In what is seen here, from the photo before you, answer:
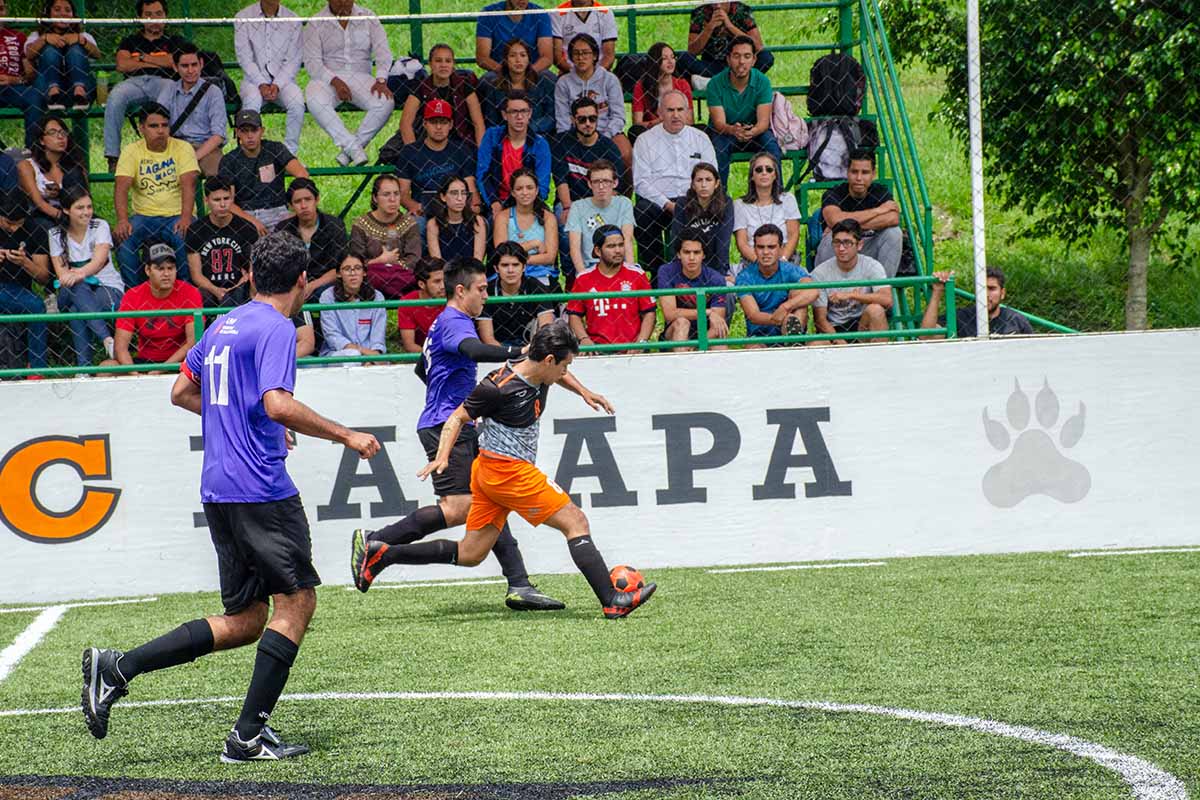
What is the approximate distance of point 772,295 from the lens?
11.5 m

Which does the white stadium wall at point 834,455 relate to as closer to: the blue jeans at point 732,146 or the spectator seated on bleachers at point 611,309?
the spectator seated on bleachers at point 611,309

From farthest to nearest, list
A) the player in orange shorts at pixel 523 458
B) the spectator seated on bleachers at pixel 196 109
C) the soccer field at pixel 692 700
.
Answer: the spectator seated on bleachers at pixel 196 109
the player in orange shorts at pixel 523 458
the soccer field at pixel 692 700

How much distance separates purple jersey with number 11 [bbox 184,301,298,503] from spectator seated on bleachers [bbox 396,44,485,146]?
7.87m

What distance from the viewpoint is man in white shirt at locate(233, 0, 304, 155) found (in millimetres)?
13102

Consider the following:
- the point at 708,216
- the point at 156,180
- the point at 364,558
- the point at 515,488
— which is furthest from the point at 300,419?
the point at 156,180

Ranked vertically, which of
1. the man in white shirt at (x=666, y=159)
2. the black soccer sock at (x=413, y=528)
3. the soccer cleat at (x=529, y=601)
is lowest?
the soccer cleat at (x=529, y=601)

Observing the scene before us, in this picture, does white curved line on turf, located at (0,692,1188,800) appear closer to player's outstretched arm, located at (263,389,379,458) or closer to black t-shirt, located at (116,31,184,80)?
player's outstretched arm, located at (263,389,379,458)

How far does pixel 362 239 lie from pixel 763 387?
365cm

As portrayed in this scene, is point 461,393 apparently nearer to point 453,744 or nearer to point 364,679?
point 364,679

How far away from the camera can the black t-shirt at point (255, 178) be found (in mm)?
12477

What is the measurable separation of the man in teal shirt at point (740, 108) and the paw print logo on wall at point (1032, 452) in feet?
12.0

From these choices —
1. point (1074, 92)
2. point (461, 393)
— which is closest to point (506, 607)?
point (461, 393)

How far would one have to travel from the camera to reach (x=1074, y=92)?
1675cm

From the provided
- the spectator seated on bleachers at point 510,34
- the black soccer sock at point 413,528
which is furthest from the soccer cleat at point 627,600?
the spectator seated on bleachers at point 510,34
